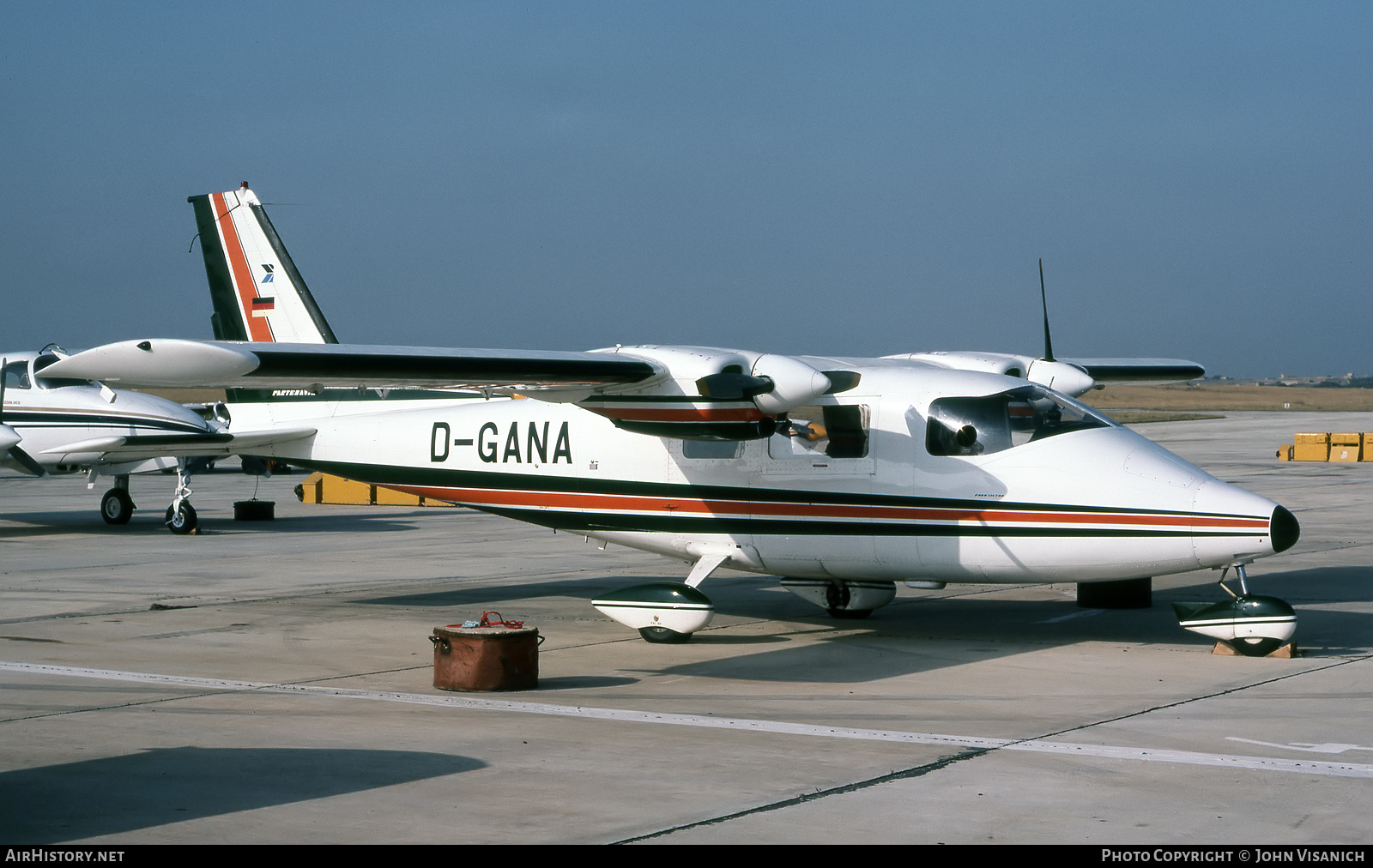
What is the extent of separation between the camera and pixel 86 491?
36219 millimetres

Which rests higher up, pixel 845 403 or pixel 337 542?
pixel 845 403

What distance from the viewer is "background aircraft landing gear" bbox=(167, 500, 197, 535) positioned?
78.5 ft

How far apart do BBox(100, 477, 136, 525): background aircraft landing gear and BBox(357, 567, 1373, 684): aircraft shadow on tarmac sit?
11265mm

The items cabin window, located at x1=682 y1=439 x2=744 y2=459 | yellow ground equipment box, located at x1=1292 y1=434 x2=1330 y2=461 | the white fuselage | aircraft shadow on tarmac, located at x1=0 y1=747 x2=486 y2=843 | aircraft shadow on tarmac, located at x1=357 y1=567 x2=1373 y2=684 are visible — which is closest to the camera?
aircraft shadow on tarmac, located at x1=0 y1=747 x2=486 y2=843

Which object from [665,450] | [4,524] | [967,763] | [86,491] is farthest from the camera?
[86,491]

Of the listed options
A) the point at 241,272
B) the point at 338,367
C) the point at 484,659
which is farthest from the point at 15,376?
the point at 484,659

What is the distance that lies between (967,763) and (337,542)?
Answer: 650 inches

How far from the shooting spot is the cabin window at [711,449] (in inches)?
527

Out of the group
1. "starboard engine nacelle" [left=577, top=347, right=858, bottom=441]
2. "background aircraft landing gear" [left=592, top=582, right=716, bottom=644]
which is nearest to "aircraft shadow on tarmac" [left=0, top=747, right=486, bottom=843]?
"background aircraft landing gear" [left=592, top=582, right=716, bottom=644]

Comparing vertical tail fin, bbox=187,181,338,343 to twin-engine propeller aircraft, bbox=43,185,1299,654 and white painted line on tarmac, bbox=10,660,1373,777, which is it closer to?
twin-engine propeller aircraft, bbox=43,185,1299,654

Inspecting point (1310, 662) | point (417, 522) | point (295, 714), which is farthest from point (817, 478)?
point (417, 522)

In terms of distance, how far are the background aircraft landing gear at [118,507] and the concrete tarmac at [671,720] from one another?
7.47 m

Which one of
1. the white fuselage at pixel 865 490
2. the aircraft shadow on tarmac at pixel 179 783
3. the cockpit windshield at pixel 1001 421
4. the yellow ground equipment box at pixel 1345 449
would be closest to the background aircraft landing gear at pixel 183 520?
the white fuselage at pixel 865 490

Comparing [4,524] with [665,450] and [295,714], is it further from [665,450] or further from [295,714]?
[295,714]
